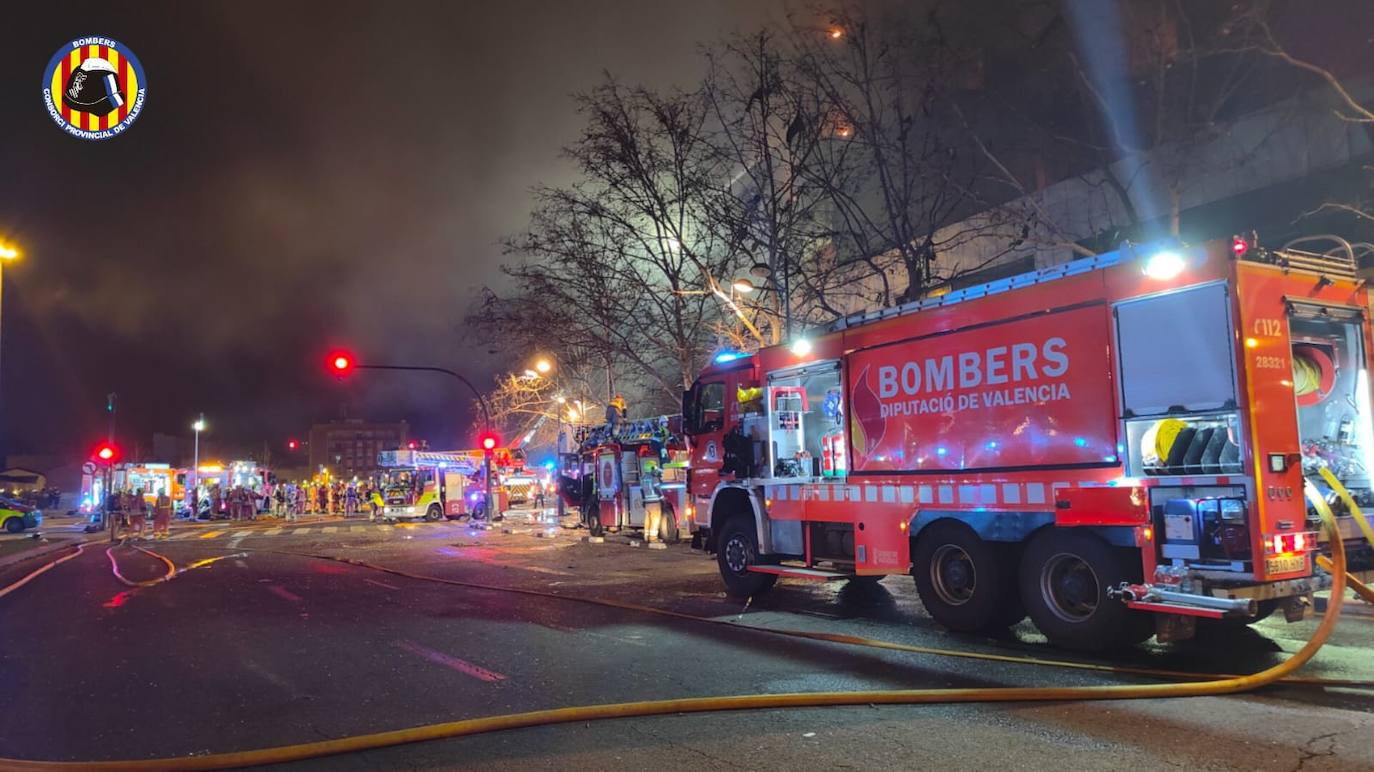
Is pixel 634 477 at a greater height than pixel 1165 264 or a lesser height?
lesser

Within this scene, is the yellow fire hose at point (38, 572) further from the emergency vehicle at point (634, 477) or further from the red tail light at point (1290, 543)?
the red tail light at point (1290, 543)

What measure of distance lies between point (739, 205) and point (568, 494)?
9907 millimetres

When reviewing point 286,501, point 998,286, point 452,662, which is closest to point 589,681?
point 452,662

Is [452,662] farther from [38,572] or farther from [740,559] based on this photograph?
[38,572]

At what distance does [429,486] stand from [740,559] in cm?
2584

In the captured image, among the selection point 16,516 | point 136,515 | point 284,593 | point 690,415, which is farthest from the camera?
point 16,516

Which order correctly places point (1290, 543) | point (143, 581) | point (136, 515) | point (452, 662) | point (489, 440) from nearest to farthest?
point (1290, 543) → point (452, 662) → point (143, 581) → point (136, 515) → point (489, 440)

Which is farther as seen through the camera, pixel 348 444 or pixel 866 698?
pixel 348 444

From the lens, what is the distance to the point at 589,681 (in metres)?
6.13

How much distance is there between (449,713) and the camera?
211 inches

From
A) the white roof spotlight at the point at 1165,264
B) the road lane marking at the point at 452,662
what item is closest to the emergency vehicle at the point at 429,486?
the road lane marking at the point at 452,662

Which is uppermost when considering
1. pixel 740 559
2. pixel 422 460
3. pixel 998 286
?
pixel 998 286

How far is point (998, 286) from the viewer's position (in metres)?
7.84

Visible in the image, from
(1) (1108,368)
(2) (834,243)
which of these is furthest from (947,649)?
(2) (834,243)
